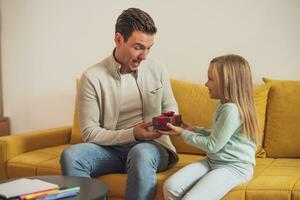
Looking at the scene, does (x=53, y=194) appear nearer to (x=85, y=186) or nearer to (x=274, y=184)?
(x=85, y=186)

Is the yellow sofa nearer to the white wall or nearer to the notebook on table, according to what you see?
the white wall

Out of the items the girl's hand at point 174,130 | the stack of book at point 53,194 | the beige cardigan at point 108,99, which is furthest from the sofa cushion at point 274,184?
the stack of book at point 53,194

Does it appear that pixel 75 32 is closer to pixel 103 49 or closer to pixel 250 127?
pixel 103 49

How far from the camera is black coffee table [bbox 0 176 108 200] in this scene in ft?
5.26

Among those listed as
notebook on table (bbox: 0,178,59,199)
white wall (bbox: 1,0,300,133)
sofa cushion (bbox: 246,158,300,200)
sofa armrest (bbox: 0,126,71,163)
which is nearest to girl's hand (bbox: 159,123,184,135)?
sofa cushion (bbox: 246,158,300,200)

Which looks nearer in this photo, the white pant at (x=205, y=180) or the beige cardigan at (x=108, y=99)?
the white pant at (x=205, y=180)

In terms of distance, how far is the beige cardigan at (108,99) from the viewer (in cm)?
225

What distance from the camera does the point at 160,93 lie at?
236 cm

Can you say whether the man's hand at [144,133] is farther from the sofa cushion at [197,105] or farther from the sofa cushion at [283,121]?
the sofa cushion at [283,121]

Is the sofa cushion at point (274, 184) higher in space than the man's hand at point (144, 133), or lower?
lower

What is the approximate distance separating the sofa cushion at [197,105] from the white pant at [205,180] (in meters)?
0.53

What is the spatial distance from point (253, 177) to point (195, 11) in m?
1.26

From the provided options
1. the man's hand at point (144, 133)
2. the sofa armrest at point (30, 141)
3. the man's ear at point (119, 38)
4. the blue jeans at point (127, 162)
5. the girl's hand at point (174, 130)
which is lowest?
the sofa armrest at point (30, 141)

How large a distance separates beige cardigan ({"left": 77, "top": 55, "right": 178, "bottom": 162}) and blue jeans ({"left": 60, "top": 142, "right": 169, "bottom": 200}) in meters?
0.07
